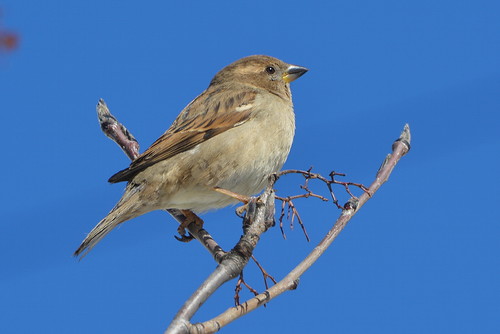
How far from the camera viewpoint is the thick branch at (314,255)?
208 centimetres

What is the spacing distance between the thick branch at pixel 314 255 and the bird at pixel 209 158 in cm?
177

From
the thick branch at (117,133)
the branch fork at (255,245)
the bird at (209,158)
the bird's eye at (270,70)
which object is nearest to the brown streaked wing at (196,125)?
the bird at (209,158)

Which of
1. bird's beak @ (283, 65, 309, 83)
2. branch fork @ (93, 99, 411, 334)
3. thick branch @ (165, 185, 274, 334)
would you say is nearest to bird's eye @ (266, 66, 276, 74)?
bird's beak @ (283, 65, 309, 83)

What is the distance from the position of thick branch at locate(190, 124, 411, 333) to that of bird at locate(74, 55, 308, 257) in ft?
5.80

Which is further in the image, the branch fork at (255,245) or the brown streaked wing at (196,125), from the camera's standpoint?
the brown streaked wing at (196,125)

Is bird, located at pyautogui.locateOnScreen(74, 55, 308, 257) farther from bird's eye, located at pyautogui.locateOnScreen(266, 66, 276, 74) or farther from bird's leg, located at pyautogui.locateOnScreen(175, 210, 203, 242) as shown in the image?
bird's eye, located at pyautogui.locateOnScreen(266, 66, 276, 74)

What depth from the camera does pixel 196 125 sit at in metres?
5.34

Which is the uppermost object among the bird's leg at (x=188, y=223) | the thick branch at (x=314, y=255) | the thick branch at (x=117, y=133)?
the thick branch at (x=117, y=133)

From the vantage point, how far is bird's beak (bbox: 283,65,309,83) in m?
6.18

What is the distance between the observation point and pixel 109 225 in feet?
14.0

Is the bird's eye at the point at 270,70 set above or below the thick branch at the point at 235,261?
above

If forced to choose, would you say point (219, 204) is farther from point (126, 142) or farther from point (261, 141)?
point (126, 142)

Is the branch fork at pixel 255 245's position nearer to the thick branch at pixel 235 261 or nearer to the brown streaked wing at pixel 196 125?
the thick branch at pixel 235 261

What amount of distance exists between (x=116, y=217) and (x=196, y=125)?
1.27 metres
